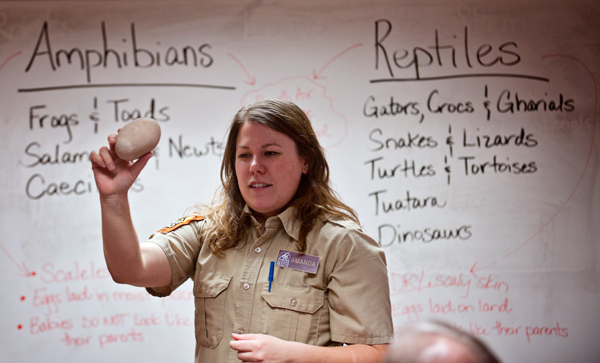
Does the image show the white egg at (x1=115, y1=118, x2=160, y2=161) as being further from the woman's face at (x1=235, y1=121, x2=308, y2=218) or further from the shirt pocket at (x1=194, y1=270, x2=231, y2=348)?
the shirt pocket at (x1=194, y1=270, x2=231, y2=348)

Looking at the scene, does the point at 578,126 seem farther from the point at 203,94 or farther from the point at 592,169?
the point at 203,94

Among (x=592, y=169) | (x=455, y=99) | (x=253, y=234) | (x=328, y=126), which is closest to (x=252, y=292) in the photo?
(x=253, y=234)

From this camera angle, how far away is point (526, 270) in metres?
2.23

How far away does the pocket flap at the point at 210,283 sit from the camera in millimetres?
1130

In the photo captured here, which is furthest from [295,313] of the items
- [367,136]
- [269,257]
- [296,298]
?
[367,136]

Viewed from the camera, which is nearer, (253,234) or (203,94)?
(253,234)

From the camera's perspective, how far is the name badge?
43.6 inches

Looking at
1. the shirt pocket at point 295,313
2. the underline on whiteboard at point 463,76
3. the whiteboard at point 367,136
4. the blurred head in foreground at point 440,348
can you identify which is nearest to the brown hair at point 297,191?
the shirt pocket at point 295,313

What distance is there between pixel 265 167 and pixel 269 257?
0.72ft

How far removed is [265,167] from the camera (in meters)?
1.15

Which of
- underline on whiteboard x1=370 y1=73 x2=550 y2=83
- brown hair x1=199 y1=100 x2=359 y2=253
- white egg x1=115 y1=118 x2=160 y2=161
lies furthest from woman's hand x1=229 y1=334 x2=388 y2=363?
underline on whiteboard x1=370 y1=73 x2=550 y2=83

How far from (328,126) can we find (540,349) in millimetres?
1447

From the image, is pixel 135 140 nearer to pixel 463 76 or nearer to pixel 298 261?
pixel 298 261

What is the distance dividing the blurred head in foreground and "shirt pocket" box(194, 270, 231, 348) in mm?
717
